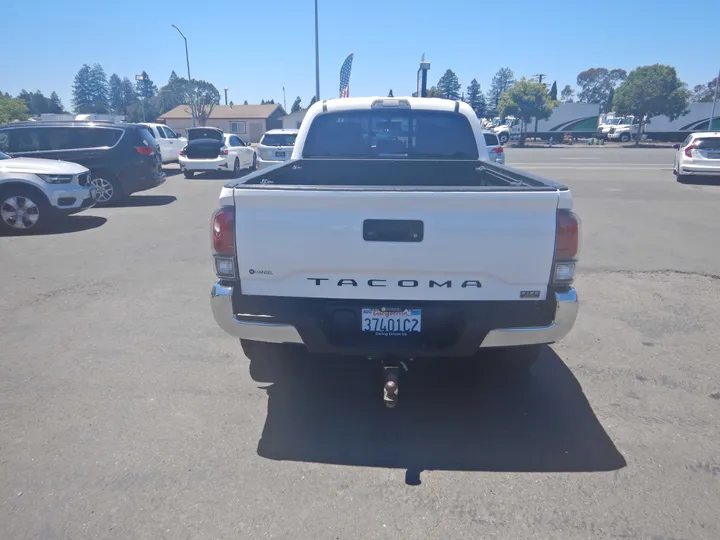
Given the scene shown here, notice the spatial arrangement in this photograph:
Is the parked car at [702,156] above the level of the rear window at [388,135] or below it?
below

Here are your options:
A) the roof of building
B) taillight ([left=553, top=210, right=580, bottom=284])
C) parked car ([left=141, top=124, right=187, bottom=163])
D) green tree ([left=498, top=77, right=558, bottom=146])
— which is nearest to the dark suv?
parked car ([left=141, top=124, right=187, bottom=163])

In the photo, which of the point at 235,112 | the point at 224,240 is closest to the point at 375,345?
the point at 224,240

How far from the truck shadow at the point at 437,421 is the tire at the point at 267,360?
0.08 meters

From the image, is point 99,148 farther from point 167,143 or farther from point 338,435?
point 167,143

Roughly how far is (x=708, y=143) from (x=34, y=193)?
19.1 m

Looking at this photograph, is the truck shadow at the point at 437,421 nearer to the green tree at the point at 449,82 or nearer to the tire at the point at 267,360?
the tire at the point at 267,360

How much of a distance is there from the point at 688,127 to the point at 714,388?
59.2m

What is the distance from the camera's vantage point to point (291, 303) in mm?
3279

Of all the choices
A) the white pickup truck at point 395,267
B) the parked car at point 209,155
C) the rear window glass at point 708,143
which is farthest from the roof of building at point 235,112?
the white pickup truck at point 395,267

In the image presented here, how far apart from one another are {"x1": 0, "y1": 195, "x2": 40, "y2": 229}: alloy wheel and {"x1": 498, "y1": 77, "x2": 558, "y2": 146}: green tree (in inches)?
1834

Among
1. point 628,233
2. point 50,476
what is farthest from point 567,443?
point 628,233

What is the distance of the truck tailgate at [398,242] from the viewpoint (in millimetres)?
3047

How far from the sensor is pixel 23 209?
378 inches

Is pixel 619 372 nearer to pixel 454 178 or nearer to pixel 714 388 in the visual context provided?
pixel 714 388
